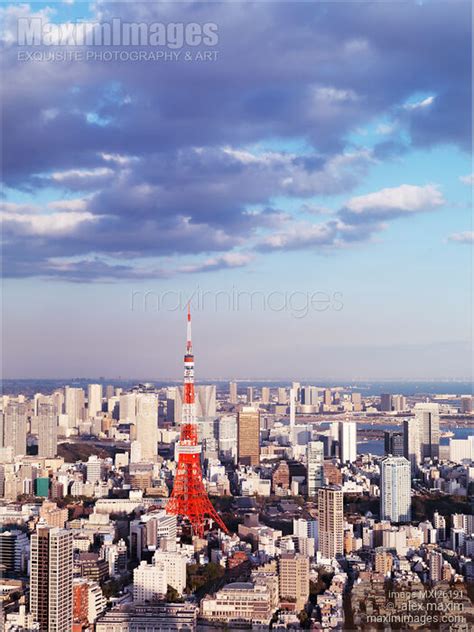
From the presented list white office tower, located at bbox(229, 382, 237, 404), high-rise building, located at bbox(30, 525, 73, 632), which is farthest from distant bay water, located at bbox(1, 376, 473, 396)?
high-rise building, located at bbox(30, 525, 73, 632)

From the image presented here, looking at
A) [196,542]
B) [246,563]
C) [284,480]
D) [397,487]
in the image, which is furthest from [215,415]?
[246,563]

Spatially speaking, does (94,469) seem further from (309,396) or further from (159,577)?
(159,577)

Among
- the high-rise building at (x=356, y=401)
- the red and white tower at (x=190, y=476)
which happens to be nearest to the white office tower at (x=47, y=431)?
the red and white tower at (x=190, y=476)

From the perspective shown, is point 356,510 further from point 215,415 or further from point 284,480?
point 215,415

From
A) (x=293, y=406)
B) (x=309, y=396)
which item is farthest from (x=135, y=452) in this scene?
(x=309, y=396)

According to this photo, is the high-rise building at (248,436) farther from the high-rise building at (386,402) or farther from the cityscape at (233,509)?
the high-rise building at (386,402)

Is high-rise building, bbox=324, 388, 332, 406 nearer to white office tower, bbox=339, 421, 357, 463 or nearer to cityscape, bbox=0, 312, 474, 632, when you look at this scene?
cityscape, bbox=0, 312, 474, 632
